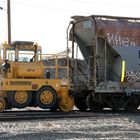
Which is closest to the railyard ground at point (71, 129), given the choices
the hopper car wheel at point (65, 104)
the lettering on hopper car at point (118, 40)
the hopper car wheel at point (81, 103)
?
the hopper car wheel at point (65, 104)

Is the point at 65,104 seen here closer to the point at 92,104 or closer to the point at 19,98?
the point at 92,104

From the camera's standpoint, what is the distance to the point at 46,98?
19250 millimetres

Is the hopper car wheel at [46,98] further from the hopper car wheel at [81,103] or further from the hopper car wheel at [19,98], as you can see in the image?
the hopper car wheel at [81,103]

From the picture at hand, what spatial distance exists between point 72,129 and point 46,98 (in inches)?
253

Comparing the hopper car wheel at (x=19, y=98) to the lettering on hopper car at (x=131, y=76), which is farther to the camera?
the lettering on hopper car at (x=131, y=76)

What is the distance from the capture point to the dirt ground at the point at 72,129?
11.5 m

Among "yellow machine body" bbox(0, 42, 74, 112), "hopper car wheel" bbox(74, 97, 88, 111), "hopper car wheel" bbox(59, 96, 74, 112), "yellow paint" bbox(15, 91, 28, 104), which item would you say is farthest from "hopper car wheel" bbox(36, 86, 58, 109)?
"hopper car wheel" bbox(74, 97, 88, 111)

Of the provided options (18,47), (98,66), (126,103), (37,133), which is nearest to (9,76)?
(18,47)

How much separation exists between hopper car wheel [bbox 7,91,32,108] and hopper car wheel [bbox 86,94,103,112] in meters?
2.97

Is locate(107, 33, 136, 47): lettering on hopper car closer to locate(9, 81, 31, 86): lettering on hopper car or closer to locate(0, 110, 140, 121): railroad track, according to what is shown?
locate(0, 110, 140, 121): railroad track

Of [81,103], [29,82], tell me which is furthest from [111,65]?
[29,82]

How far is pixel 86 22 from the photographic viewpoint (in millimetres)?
20922

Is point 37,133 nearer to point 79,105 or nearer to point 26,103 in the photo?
point 26,103

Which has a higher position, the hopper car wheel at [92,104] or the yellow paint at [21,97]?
the yellow paint at [21,97]
